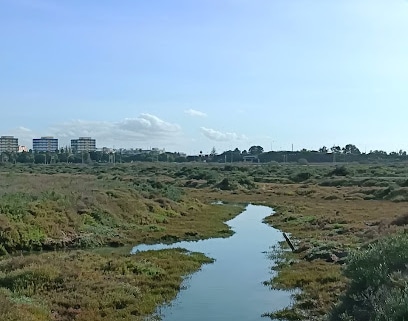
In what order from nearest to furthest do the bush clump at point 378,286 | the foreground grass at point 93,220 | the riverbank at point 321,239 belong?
the bush clump at point 378,286, the riverbank at point 321,239, the foreground grass at point 93,220

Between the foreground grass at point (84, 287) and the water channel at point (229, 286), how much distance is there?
2.49 feet

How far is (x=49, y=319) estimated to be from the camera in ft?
53.7

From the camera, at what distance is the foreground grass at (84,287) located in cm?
1706

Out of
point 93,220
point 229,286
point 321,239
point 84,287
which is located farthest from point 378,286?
point 93,220

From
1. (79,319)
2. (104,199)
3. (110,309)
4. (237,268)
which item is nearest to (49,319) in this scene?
(79,319)

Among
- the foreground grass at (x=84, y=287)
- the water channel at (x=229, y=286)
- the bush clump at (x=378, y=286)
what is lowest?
the water channel at (x=229, y=286)

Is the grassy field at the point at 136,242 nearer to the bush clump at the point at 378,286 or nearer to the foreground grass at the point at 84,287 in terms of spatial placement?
the foreground grass at the point at 84,287

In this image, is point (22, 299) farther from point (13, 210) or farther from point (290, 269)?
point (13, 210)

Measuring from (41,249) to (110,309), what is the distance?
540 inches

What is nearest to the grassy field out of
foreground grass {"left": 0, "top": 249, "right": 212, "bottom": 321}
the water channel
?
foreground grass {"left": 0, "top": 249, "right": 212, "bottom": 321}

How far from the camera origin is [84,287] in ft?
65.0

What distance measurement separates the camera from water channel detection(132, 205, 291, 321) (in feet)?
60.0

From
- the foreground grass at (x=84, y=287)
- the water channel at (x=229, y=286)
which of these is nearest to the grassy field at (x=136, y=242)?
the foreground grass at (x=84, y=287)

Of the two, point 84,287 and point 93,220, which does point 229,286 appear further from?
point 93,220
